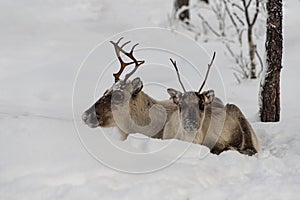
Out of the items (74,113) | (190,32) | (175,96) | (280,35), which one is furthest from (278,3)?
(190,32)

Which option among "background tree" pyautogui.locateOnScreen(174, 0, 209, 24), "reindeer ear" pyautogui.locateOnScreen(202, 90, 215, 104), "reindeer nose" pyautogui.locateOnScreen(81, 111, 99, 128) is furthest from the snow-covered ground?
"background tree" pyautogui.locateOnScreen(174, 0, 209, 24)

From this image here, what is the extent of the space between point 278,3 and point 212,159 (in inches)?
59.8

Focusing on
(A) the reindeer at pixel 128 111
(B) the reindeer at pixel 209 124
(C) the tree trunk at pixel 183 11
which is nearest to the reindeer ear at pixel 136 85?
(A) the reindeer at pixel 128 111

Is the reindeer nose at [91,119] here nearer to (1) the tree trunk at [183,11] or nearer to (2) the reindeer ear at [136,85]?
(2) the reindeer ear at [136,85]

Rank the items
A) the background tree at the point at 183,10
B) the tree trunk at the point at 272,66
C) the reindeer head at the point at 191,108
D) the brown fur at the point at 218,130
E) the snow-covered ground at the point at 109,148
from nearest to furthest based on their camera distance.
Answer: the snow-covered ground at the point at 109,148 → the reindeer head at the point at 191,108 → the brown fur at the point at 218,130 → the tree trunk at the point at 272,66 → the background tree at the point at 183,10

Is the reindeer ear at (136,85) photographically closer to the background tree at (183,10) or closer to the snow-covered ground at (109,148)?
the snow-covered ground at (109,148)

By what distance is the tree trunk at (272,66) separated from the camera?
4.49 metres

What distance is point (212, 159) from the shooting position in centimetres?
345

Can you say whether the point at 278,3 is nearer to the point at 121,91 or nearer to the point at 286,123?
the point at 286,123

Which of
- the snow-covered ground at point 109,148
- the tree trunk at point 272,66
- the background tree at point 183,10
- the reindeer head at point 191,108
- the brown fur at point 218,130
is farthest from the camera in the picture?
the background tree at point 183,10

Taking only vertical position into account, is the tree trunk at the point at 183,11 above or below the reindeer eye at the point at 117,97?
above

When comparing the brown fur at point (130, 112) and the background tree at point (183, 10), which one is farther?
the background tree at point (183, 10)

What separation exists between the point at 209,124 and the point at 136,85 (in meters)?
0.49

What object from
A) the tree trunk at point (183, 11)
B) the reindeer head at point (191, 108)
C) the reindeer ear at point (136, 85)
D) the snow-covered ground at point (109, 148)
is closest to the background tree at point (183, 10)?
the tree trunk at point (183, 11)
